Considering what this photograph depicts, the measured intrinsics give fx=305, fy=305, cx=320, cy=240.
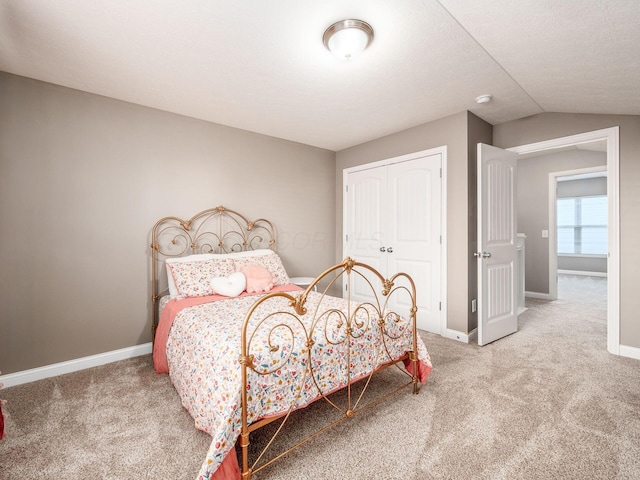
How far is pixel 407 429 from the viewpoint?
180 cm

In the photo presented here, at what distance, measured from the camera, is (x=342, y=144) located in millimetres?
4410

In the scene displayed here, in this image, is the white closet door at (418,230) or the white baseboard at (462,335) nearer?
the white baseboard at (462,335)

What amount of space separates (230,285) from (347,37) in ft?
7.07

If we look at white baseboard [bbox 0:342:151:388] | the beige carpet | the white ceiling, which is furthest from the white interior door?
white baseboard [bbox 0:342:151:388]

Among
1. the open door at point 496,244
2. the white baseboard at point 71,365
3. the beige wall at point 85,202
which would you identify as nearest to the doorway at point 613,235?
the open door at point 496,244

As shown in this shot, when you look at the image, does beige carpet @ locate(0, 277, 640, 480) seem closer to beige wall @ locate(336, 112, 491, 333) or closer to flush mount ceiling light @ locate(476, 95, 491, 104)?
beige wall @ locate(336, 112, 491, 333)

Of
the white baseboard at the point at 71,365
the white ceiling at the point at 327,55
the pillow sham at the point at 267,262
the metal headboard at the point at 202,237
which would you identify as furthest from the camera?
the pillow sham at the point at 267,262

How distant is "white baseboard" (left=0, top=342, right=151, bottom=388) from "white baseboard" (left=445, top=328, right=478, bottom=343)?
3.18 m

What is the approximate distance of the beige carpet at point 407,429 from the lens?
1.51m

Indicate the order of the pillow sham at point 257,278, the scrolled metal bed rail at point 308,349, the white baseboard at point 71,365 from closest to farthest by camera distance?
the scrolled metal bed rail at point 308,349 → the white baseboard at point 71,365 → the pillow sham at point 257,278

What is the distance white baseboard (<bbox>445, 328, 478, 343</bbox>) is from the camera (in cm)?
326

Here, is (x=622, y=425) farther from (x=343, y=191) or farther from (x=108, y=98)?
(x=108, y=98)

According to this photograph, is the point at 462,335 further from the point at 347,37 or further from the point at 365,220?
the point at 347,37

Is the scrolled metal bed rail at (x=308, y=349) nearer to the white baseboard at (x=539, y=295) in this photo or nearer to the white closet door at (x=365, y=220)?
the white closet door at (x=365, y=220)
